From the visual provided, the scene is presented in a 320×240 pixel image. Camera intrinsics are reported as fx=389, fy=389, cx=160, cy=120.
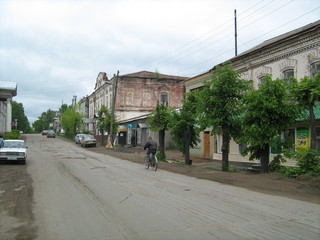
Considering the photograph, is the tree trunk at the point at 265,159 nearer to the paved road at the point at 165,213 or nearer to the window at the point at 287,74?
the paved road at the point at 165,213

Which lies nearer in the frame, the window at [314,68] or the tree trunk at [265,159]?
the tree trunk at [265,159]

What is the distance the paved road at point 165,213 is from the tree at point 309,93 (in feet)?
16.3

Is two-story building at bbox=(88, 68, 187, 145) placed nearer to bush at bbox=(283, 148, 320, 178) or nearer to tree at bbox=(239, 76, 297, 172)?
tree at bbox=(239, 76, 297, 172)

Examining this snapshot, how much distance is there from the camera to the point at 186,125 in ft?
85.4

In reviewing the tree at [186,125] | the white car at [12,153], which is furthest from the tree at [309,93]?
the white car at [12,153]

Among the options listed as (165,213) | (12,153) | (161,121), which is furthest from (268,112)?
(12,153)

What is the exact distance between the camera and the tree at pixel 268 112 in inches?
688

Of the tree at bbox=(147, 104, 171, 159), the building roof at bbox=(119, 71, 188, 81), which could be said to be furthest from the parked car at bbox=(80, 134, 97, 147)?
the tree at bbox=(147, 104, 171, 159)

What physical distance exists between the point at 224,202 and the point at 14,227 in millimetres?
5463

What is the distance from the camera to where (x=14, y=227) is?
7.50 meters

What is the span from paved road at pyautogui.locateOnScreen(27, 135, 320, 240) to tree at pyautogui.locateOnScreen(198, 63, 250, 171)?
7452mm

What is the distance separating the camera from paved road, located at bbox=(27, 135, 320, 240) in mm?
7031

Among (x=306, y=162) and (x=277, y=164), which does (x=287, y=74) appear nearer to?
(x=277, y=164)

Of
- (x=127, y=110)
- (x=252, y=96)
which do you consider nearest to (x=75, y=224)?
(x=252, y=96)
